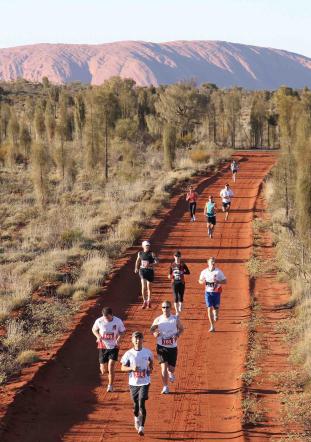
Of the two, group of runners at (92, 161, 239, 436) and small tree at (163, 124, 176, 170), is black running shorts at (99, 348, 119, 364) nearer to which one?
group of runners at (92, 161, 239, 436)

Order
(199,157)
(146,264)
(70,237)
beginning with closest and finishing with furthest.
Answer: (146,264) < (70,237) < (199,157)

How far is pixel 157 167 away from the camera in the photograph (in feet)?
150

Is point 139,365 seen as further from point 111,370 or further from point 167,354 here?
point 111,370

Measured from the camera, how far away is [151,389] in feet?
33.6

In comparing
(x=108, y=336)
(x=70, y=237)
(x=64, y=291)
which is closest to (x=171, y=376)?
(x=108, y=336)

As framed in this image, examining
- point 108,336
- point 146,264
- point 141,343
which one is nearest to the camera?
point 141,343

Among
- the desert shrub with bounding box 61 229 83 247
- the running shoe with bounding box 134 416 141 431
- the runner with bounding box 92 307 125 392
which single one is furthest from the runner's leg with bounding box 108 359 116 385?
the desert shrub with bounding box 61 229 83 247

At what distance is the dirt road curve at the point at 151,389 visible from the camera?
8891 millimetres

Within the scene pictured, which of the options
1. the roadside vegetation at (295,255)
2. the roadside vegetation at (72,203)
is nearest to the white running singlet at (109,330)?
the roadside vegetation at (72,203)

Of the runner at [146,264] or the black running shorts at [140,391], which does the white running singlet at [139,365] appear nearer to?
the black running shorts at [140,391]

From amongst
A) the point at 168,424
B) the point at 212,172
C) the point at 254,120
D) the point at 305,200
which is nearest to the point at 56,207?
the point at 212,172

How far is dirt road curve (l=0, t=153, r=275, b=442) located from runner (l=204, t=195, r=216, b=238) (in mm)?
4084

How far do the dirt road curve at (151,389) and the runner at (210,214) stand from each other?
161 inches

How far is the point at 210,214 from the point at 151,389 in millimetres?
11456
